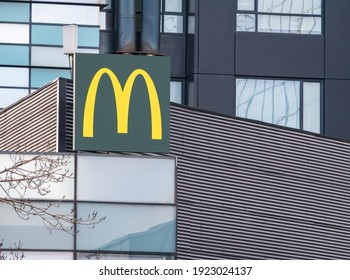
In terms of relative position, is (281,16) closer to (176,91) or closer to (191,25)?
(191,25)

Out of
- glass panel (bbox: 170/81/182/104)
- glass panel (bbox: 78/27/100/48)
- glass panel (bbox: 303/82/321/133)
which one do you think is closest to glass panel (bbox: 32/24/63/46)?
glass panel (bbox: 78/27/100/48)

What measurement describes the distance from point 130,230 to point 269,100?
14126mm

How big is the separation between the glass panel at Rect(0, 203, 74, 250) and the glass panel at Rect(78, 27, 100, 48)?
546 inches

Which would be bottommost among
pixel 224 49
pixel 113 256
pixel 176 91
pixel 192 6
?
pixel 113 256

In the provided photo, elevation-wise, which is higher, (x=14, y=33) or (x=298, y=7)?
(x=298, y=7)

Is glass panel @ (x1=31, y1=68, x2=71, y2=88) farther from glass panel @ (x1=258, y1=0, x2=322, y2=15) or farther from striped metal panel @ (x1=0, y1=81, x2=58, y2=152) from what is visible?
striped metal panel @ (x1=0, y1=81, x2=58, y2=152)

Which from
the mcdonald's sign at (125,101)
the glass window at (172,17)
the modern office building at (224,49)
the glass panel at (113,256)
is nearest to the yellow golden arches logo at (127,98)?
the mcdonald's sign at (125,101)

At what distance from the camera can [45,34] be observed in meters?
40.9

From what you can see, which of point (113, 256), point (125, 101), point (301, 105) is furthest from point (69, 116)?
point (301, 105)

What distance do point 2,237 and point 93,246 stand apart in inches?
63.6

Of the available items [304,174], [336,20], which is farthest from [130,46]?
[304,174]

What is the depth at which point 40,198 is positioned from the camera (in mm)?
27203

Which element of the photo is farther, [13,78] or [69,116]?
[13,78]
